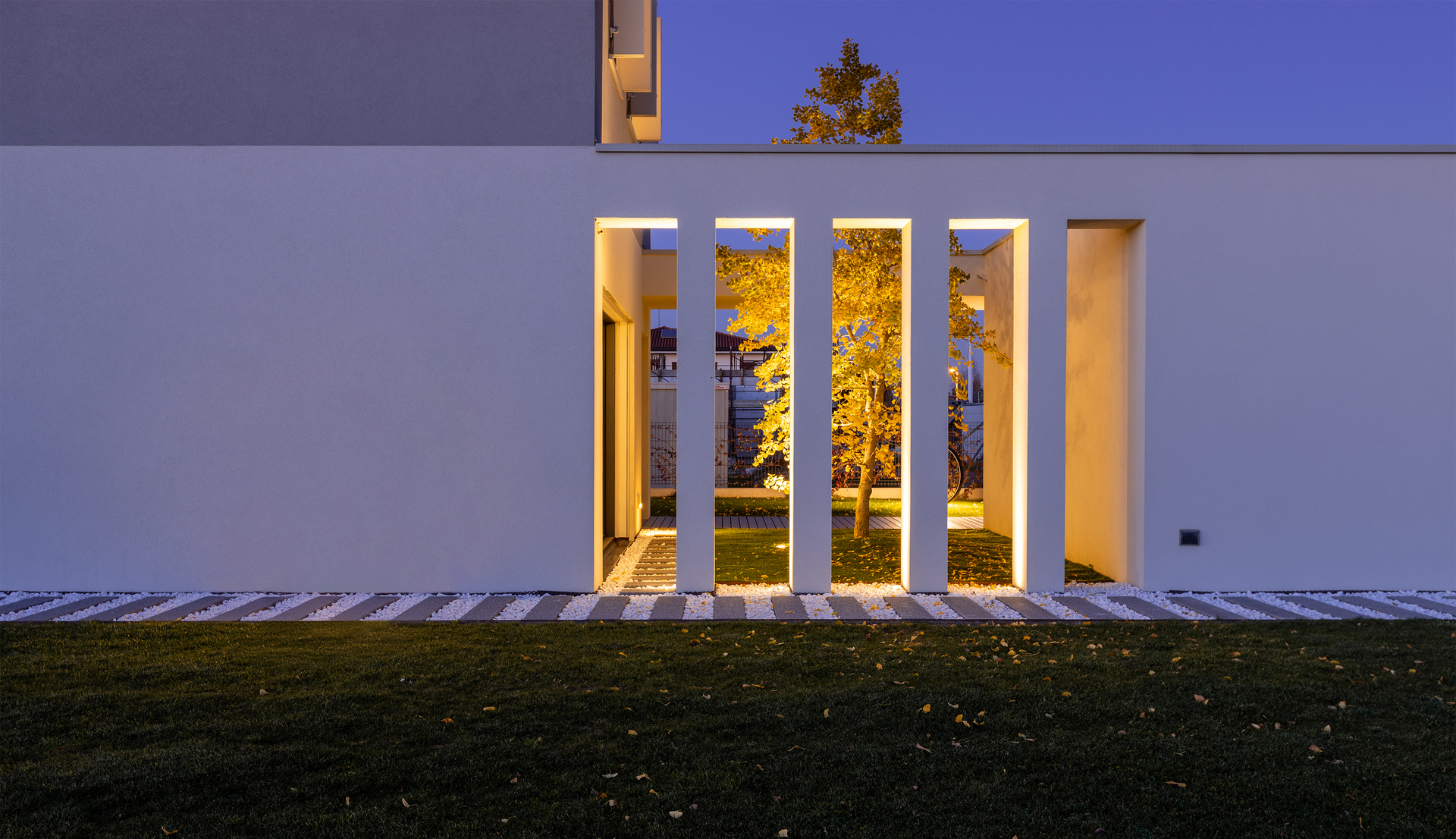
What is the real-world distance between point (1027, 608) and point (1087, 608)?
0.47m

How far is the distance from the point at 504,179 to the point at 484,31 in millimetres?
1316

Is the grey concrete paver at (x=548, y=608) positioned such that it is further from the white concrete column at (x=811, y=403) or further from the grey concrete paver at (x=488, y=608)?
the white concrete column at (x=811, y=403)

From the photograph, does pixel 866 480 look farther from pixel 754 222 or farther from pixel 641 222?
pixel 641 222

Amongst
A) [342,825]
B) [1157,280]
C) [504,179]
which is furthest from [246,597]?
[1157,280]

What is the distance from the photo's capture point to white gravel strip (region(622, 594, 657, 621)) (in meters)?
5.97

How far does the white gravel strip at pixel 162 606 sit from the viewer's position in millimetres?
5875

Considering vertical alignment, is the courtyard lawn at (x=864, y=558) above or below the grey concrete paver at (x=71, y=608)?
below

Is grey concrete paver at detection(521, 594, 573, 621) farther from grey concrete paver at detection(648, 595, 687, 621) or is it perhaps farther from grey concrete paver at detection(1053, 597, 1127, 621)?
grey concrete paver at detection(1053, 597, 1127, 621)

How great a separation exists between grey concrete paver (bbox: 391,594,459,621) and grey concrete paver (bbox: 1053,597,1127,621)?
4961mm

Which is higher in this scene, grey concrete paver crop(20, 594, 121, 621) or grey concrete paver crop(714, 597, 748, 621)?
grey concrete paver crop(714, 597, 748, 621)

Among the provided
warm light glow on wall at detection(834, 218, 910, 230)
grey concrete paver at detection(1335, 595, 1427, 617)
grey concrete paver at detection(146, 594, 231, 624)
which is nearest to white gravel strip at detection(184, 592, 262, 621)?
grey concrete paver at detection(146, 594, 231, 624)

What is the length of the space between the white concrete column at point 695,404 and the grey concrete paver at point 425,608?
75.8 inches

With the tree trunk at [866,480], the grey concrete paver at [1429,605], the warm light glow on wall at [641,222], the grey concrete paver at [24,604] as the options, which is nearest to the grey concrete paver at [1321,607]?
the grey concrete paver at [1429,605]

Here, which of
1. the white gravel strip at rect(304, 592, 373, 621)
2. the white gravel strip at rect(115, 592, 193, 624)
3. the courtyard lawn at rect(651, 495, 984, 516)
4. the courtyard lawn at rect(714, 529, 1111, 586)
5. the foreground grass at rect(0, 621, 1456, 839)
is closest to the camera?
the foreground grass at rect(0, 621, 1456, 839)
